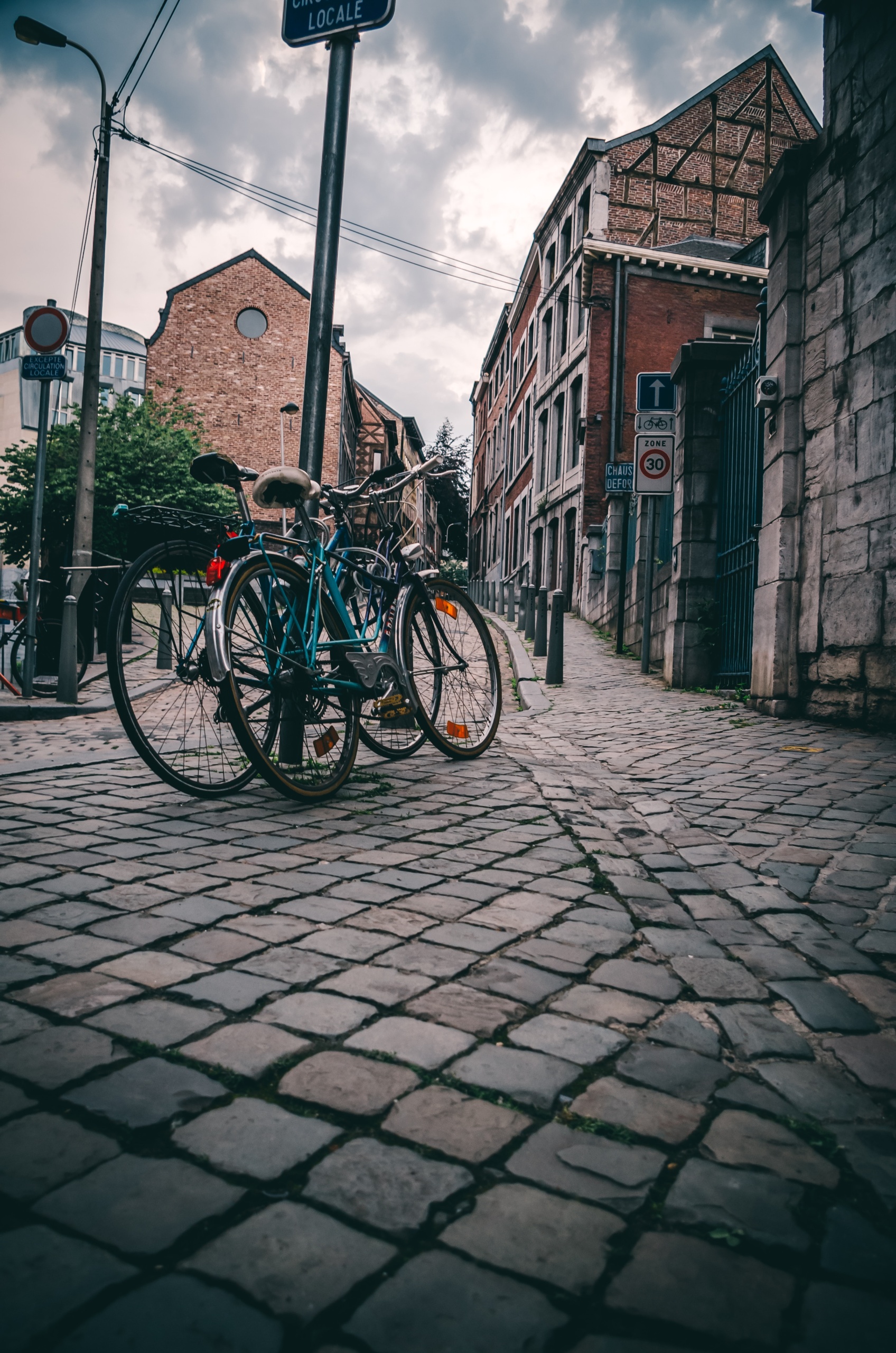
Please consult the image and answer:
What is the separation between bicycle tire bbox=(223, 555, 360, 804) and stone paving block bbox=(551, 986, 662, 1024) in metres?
1.81

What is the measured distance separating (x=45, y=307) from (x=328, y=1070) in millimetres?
7735

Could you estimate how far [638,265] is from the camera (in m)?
23.7

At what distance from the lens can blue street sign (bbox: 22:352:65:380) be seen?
7.35 m

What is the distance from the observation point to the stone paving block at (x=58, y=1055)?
1595 mm

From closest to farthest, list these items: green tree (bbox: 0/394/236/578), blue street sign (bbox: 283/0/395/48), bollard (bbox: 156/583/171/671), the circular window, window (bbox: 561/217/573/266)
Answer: bollard (bbox: 156/583/171/671), blue street sign (bbox: 283/0/395/48), green tree (bbox: 0/394/236/578), window (bbox: 561/217/573/266), the circular window

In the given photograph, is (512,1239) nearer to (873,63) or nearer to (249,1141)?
(249,1141)

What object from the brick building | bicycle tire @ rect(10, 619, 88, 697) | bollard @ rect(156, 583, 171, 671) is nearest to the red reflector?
bollard @ rect(156, 583, 171, 671)

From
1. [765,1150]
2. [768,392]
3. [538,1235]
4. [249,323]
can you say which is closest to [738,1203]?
[765,1150]

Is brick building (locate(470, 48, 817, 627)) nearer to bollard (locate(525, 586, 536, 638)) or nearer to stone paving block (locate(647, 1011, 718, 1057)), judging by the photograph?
bollard (locate(525, 586, 536, 638))

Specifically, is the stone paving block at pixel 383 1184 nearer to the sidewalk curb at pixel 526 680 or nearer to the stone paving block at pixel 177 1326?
the stone paving block at pixel 177 1326

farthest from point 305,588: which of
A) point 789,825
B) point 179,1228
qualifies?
point 179,1228

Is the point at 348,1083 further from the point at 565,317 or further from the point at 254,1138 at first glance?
the point at 565,317

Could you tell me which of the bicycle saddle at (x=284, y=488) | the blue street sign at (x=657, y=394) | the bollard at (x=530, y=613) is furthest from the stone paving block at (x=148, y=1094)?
the bollard at (x=530, y=613)

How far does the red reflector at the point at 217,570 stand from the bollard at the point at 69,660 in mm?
4320
